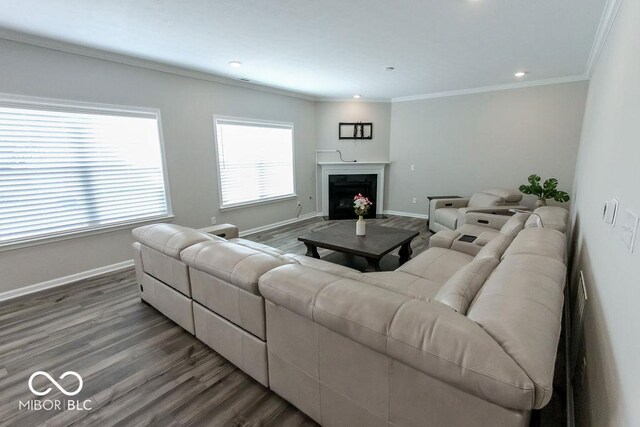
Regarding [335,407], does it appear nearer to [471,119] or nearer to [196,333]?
[196,333]

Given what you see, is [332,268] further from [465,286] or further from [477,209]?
[477,209]

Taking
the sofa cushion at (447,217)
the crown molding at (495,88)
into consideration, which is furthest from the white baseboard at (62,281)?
the crown molding at (495,88)

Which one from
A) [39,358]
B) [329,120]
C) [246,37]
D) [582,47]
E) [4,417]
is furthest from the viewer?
[329,120]

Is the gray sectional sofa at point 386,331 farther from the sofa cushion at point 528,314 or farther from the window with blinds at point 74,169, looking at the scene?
the window with blinds at point 74,169

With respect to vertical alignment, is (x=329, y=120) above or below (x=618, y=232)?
above

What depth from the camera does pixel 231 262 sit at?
5.59 feet

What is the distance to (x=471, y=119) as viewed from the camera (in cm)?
548

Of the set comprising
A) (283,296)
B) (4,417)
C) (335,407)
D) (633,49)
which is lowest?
(4,417)

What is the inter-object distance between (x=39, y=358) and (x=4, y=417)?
1.76 feet

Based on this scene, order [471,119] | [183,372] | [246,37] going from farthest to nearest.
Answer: [471,119]
[246,37]
[183,372]

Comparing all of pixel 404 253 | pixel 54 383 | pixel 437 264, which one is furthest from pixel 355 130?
pixel 54 383

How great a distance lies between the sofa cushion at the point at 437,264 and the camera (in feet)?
7.68

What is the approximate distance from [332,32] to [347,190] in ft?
13.1

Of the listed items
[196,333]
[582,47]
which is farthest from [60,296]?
[582,47]
